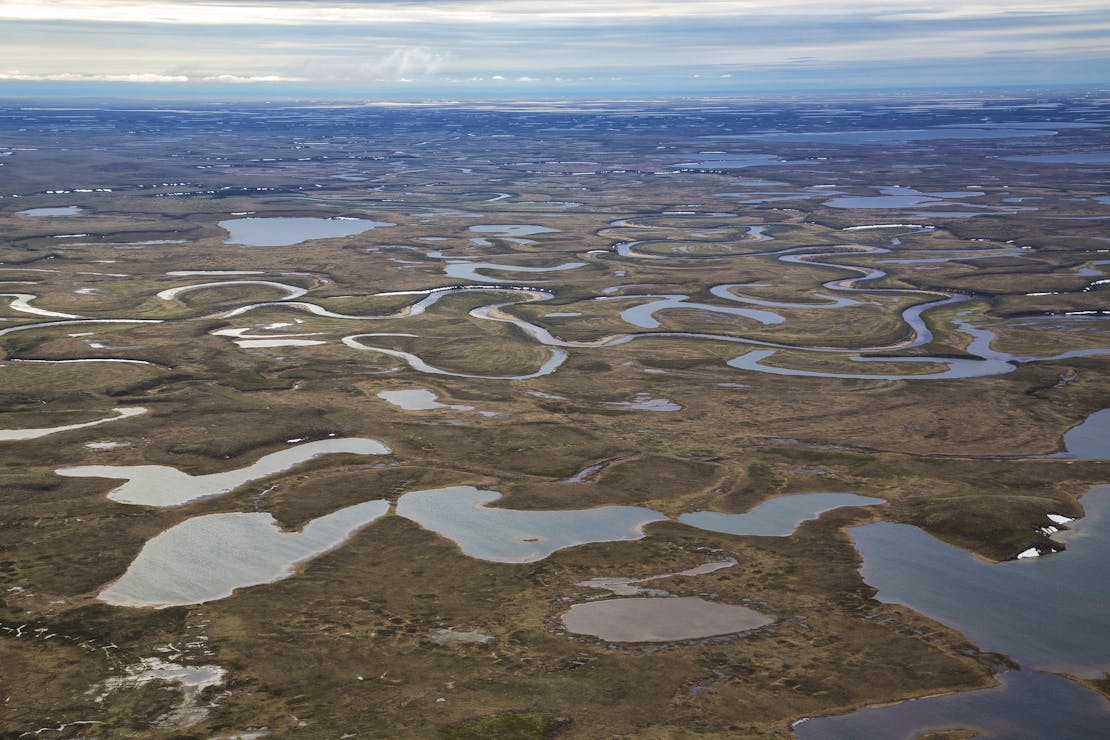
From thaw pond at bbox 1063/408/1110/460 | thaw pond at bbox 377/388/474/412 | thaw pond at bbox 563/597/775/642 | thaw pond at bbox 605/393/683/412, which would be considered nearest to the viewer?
thaw pond at bbox 563/597/775/642

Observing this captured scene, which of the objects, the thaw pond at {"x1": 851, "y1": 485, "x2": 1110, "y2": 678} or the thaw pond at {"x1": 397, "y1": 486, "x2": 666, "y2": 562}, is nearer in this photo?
the thaw pond at {"x1": 851, "y1": 485, "x2": 1110, "y2": 678}

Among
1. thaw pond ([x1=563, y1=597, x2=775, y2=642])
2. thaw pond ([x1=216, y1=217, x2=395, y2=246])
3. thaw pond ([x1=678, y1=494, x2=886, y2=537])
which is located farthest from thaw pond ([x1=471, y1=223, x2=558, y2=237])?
thaw pond ([x1=563, y1=597, x2=775, y2=642])

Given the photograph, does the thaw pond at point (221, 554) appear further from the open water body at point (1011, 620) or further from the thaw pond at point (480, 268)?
the thaw pond at point (480, 268)

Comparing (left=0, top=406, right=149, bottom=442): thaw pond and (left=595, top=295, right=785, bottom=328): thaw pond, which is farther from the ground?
(left=0, top=406, right=149, bottom=442): thaw pond

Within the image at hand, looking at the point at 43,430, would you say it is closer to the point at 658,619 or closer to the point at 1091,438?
the point at 658,619

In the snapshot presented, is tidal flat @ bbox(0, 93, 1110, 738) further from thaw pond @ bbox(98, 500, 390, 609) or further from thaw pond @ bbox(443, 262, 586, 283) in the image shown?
thaw pond @ bbox(443, 262, 586, 283)

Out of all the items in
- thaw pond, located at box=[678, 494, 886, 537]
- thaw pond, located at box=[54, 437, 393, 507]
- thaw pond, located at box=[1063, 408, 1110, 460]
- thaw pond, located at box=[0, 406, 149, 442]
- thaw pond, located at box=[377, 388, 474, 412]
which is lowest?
thaw pond, located at box=[1063, 408, 1110, 460]

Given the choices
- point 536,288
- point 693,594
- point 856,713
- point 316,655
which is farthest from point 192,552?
point 536,288
